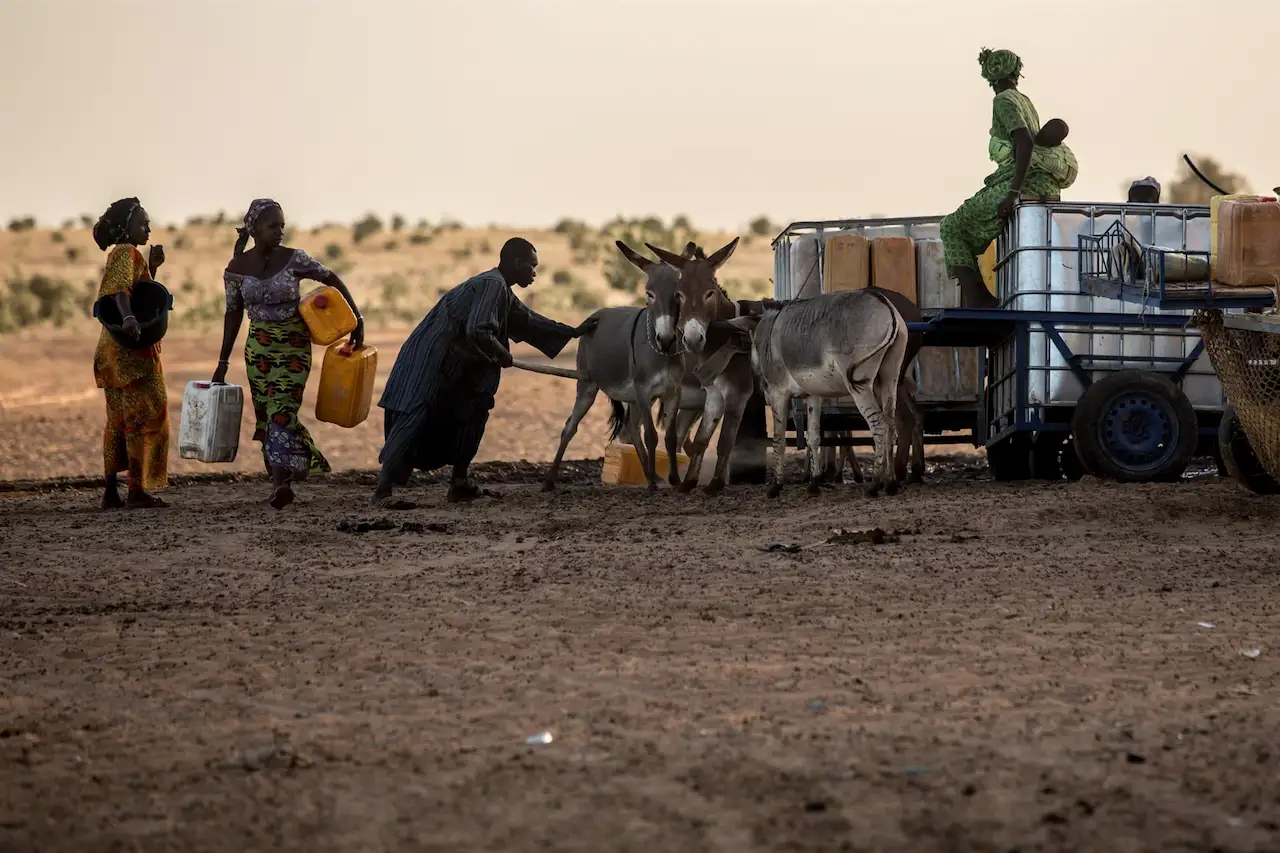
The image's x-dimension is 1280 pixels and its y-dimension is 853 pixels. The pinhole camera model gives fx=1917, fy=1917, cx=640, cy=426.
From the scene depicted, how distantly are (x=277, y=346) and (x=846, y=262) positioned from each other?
4.34m

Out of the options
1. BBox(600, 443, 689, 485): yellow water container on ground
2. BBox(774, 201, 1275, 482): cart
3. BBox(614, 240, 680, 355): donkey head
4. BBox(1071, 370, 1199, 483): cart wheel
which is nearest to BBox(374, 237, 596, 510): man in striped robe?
BBox(614, 240, 680, 355): donkey head

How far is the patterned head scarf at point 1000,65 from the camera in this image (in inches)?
518

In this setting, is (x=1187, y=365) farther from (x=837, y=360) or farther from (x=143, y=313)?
(x=143, y=313)

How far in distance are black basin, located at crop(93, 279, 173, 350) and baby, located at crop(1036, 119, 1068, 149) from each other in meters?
5.90

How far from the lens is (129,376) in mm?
12180

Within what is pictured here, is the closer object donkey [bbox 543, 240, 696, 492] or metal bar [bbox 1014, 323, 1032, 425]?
metal bar [bbox 1014, 323, 1032, 425]

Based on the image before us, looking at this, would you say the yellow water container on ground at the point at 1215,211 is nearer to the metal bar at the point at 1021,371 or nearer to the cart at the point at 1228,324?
the cart at the point at 1228,324

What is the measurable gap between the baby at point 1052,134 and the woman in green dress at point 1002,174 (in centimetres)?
2

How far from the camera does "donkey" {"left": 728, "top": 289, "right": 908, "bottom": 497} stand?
11.9 meters

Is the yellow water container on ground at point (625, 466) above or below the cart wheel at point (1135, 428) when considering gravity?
below

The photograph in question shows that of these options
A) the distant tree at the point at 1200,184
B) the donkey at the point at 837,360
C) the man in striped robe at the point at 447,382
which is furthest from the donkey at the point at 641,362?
the distant tree at the point at 1200,184

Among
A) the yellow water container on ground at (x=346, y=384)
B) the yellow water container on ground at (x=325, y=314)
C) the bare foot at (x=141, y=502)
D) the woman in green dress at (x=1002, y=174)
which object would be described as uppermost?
the woman in green dress at (x=1002, y=174)

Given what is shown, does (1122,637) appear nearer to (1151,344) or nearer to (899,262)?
(1151,344)

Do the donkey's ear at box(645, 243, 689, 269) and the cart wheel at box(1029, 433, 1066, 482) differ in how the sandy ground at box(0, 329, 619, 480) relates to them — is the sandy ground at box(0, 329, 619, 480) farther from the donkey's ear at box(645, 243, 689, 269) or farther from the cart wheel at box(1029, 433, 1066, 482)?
the cart wheel at box(1029, 433, 1066, 482)
